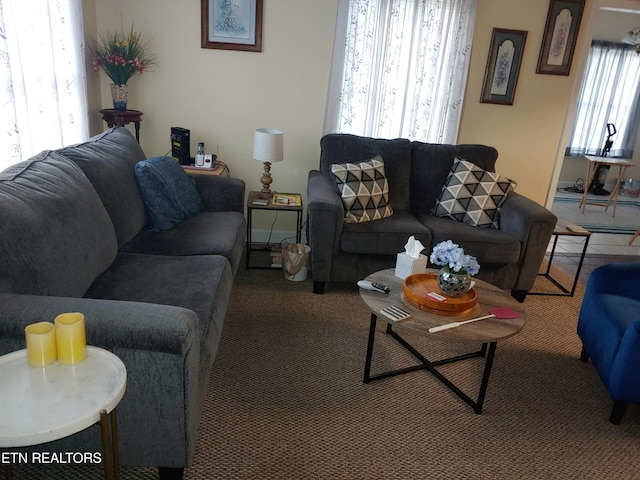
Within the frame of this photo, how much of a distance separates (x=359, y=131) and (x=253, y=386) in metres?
2.33

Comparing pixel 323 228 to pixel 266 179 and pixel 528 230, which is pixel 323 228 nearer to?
pixel 266 179

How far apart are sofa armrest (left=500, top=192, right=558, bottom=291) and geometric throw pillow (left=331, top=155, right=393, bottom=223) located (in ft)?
2.72

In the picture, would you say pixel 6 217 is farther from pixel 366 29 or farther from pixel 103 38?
pixel 366 29

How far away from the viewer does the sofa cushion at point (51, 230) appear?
1.58 metres

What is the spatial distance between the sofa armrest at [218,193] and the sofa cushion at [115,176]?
0.48 metres

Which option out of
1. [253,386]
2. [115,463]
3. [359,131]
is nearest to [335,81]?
[359,131]

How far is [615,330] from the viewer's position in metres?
2.18

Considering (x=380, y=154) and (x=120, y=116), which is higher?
(x=120, y=116)

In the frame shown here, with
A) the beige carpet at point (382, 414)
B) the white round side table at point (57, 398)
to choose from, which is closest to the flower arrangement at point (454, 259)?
the beige carpet at point (382, 414)

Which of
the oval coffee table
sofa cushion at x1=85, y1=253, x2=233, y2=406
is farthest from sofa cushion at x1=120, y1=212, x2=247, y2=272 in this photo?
the oval coffee table

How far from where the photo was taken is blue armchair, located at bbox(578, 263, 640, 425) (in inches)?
80.5

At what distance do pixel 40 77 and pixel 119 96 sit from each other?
828 millimetres

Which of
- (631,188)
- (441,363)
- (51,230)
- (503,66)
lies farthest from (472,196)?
(631,188)

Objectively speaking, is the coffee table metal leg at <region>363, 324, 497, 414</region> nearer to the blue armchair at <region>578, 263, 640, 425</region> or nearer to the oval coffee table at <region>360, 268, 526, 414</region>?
the oval coffee table at <region>360, 268, 526, 414</region>
